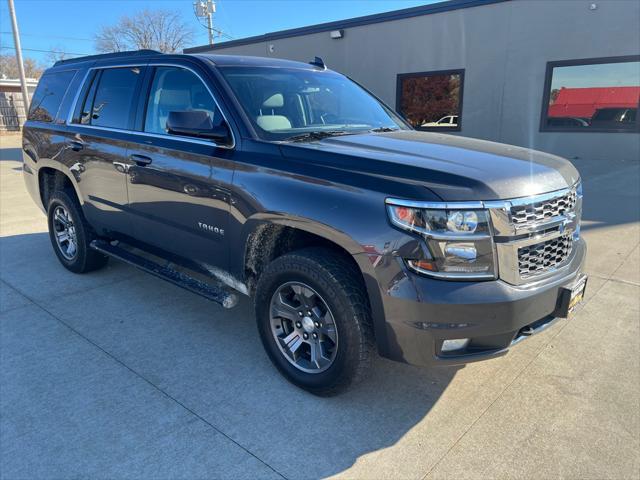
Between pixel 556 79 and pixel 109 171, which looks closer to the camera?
pixel 109 171

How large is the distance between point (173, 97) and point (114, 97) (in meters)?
0.84

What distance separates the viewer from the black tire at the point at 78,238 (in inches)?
182

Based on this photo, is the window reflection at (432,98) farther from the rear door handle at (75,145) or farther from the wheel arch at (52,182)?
the rear door handle at (75,145)

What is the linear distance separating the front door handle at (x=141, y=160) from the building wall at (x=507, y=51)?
1158cm

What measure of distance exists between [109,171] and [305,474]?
2.94 m

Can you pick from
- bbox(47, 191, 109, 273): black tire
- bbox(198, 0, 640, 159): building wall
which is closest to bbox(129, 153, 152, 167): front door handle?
bbox(47, 191, 109, 273): black tire

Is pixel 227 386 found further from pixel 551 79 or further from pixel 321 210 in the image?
pixel 551 79

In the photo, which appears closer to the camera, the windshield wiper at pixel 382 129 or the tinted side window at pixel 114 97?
the windshield wiper at pixel 382 129

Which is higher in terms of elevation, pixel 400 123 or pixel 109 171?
pixel 400 123

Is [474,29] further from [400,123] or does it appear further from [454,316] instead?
[454,316]

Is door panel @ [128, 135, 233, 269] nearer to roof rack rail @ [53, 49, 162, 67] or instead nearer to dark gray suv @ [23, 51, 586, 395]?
dark gray suv @ [23, 51, 586, 395]

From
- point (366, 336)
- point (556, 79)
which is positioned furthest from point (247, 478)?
point (556, 79)

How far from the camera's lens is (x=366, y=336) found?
259cm

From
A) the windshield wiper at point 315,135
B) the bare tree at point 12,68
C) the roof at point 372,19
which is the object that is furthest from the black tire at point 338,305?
the bare tree at point 12,68
